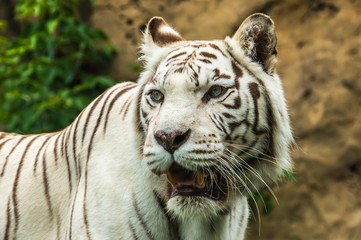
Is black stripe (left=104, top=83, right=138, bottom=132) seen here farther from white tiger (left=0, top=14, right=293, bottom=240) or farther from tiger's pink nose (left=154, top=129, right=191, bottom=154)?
tiger's pink nose (left=154, top=129, right=191, bottom=154)

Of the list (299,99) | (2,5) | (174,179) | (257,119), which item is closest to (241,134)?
(257,119)

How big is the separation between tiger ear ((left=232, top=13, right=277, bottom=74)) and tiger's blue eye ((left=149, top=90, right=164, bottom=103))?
1.29ft

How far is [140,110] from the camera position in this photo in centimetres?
299

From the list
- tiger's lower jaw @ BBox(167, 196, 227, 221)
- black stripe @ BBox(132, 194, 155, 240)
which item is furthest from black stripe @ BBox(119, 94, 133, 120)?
tiger's lower jaw @ BBox(167, 196, 227, 221)

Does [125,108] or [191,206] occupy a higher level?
[125,108]

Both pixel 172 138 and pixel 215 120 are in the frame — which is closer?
pixel 172 138

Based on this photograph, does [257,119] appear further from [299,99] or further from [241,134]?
[299,99]

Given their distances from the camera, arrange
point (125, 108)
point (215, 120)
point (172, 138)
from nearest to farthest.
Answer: point (172, 138) < point (215, 120) < point (125, 108)

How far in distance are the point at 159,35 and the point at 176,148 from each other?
0.74 meters

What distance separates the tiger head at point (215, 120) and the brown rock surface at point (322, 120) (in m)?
2.82

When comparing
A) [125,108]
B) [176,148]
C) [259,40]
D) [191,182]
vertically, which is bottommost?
[191,182]

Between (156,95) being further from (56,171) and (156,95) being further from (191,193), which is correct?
(56,171)

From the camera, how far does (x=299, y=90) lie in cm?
587

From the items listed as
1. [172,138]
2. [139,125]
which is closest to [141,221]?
[139,125]
